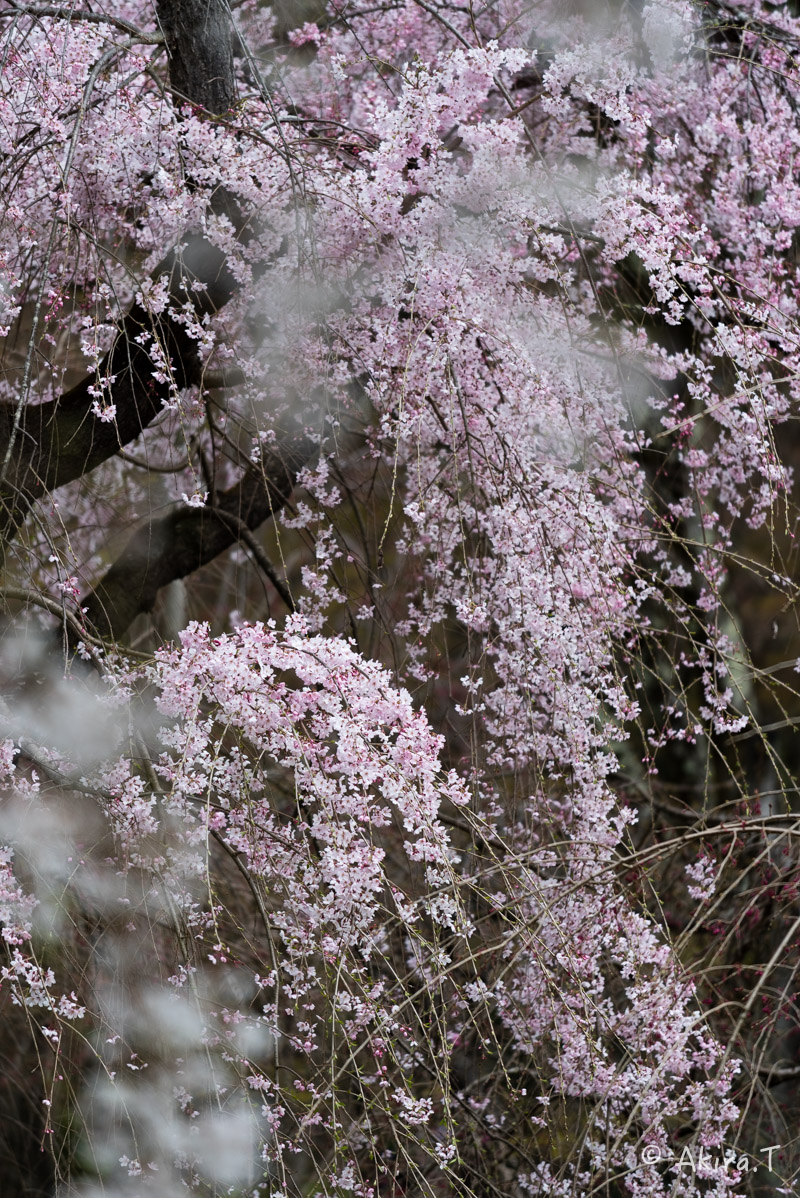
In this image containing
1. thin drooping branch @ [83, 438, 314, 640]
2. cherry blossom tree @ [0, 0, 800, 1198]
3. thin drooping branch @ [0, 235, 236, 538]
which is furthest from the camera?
thin drooping branch @ [83, 438, 314, 640]

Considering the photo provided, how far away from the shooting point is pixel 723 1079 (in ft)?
7.59

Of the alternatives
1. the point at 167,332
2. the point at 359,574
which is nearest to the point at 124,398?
the point at 167,332

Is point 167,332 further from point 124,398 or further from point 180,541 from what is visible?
point 180,541

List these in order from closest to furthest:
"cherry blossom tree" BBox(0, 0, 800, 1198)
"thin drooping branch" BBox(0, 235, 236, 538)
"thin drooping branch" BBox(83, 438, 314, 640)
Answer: "cherry blossom tree" BBox(0, 0, 800, 1198) → "thin drooping branch" BBox(0, 235, 236, 538) → "thin drooping branch" BBox(83, 438, 314, 640)

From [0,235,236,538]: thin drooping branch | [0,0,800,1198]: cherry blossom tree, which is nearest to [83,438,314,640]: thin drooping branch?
[0,0,800,1198]: cherry blossom tree

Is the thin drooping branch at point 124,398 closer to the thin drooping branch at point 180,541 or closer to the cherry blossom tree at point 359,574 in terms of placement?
the cherry blossom tree at point 359,574

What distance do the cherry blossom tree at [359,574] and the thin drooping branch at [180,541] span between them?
13 millimetres

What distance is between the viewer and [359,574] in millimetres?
2889

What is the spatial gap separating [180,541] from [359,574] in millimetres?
606

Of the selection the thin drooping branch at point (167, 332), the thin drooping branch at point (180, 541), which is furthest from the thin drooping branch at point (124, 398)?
the thin drooping branch at point (180, 541)

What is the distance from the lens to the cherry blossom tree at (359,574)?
200cm

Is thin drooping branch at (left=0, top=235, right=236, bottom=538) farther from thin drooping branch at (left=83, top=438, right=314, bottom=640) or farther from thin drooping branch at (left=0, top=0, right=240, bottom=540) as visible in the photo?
thin drooping branch at (left=83, top=438, right=314, bottom=640)

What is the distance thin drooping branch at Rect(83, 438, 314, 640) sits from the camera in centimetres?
289

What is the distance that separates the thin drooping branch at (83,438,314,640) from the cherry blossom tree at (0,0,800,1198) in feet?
0.04
